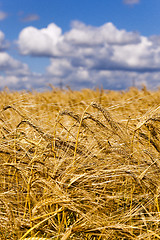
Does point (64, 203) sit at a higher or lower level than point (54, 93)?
lower

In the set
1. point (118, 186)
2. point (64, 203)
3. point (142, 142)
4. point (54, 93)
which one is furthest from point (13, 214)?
point (54, 93)

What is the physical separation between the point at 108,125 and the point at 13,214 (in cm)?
75

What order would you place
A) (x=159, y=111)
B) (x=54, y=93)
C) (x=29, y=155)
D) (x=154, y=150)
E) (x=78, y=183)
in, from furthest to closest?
(x=54, y=93) → (x=154, y=150) → (x=159, y=111) → (x=29, y=155) → (x=78, y=183)

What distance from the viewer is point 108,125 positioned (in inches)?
75.9

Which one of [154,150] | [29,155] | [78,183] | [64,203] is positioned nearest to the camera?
[64,203]

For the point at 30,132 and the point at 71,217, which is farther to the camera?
the point at 30,132

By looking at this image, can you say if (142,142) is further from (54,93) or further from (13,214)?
(54,93)

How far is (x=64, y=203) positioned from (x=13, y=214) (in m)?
0.30

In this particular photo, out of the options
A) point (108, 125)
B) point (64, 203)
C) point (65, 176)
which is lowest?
point (64, 203)

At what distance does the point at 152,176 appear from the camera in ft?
5.47

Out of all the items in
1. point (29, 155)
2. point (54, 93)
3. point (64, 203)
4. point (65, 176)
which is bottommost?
point (64, 203)

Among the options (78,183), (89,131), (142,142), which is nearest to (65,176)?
(78,183)

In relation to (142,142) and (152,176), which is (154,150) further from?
(152,176)

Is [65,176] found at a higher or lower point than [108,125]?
lower
